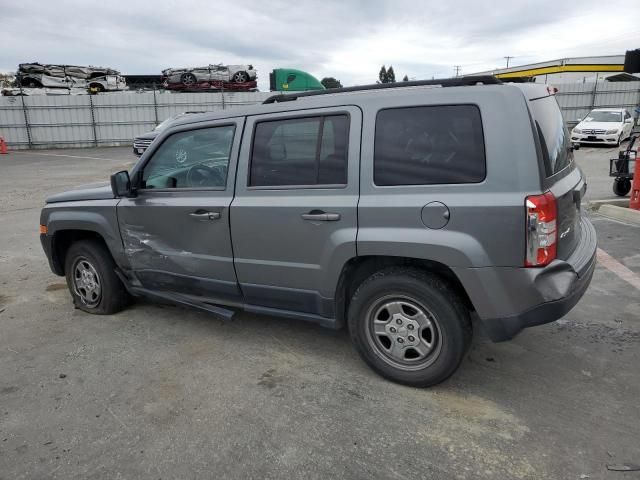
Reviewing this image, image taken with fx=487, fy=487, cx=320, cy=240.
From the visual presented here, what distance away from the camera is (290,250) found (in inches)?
130

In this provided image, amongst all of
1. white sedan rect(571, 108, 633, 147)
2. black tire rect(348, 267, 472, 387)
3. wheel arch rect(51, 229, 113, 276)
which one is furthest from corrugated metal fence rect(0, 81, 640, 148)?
black tire rect(348, 267, 472, 387)

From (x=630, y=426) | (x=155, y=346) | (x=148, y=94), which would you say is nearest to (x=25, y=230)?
(x=155, y=346)

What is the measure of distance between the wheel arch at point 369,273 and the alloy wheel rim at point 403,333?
22 centimetres

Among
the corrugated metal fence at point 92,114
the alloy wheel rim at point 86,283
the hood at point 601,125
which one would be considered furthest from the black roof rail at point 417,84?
the corrugated metal fence at point 92,114

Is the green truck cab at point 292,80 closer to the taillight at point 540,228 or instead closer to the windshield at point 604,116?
the windshield at point 604,116

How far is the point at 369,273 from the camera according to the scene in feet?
10.5

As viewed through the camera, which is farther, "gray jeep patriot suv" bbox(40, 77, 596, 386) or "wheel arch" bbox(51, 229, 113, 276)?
"wheel arch" bbox(51, 229, 113, 276)

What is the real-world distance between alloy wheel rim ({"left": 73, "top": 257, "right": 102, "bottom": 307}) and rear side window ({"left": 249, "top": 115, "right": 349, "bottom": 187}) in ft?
6.64

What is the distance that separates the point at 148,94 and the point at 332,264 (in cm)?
2619

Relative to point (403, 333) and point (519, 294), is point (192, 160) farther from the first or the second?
point (519, 294)

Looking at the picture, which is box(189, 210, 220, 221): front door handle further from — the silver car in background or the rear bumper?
the silver car in background

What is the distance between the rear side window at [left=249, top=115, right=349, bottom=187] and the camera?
3117 mm

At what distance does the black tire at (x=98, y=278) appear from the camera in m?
4.38

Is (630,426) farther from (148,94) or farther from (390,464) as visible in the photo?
(148,94)
